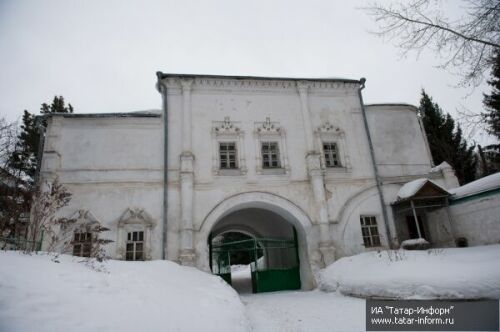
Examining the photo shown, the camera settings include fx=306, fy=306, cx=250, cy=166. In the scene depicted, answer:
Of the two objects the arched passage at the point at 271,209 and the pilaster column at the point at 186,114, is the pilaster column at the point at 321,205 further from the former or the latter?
the pilaster column at the point at 186,114

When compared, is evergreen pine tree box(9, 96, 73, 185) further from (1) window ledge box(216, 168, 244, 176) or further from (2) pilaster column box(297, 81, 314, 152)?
(2) pilaster column box(297, 81, 314, 152)

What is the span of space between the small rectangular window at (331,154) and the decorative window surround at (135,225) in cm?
725

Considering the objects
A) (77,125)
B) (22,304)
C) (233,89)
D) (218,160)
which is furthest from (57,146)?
(22,304)

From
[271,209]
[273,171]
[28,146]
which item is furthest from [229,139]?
[28,146]

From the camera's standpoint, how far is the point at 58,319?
3115 millimetres

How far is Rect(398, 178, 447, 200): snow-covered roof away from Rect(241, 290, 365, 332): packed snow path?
493 cm

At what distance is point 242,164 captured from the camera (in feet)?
39.2

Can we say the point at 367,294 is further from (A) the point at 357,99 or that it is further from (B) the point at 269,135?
(A) the point at 357,99

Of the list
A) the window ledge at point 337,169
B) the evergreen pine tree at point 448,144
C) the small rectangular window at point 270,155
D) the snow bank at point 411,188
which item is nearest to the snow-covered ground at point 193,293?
the snow bank at point 411,188

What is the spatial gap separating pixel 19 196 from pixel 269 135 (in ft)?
27.7

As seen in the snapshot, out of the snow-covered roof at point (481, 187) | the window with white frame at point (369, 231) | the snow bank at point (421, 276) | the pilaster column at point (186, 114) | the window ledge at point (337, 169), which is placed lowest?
the snow bank at point (421, 276)

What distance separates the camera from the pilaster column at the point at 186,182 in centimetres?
1022

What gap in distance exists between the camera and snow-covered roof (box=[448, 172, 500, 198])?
32.9 feet

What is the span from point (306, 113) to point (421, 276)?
25.0 ft
